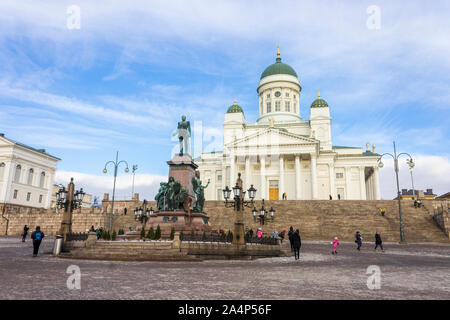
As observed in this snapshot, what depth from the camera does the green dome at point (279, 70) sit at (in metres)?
74.1

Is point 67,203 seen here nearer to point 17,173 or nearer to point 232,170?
point 232,170

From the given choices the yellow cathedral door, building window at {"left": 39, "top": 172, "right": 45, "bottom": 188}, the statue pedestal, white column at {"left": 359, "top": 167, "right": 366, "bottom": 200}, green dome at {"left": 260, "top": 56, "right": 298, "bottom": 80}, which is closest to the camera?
the statue pedestal

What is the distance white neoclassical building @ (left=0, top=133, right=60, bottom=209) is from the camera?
2437 inches

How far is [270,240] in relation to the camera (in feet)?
59.9

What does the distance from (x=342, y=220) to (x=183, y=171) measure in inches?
880

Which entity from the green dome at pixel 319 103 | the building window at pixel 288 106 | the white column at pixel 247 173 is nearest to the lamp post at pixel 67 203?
the white column at pixel 247 173

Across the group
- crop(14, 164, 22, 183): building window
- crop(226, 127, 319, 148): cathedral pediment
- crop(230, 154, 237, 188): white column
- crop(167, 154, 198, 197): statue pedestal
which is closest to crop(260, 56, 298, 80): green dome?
crop(226, 127, 319, 148): cathedral pediment

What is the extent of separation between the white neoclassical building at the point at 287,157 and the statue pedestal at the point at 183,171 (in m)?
38.7

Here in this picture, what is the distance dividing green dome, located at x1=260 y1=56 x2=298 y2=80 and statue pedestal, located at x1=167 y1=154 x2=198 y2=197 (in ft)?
193

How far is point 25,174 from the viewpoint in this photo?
65812mm

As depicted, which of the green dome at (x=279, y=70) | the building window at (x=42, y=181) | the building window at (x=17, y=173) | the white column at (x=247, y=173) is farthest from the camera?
the green dome at (x=279, y=70)

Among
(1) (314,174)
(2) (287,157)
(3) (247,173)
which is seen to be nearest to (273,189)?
(3) (247,173)

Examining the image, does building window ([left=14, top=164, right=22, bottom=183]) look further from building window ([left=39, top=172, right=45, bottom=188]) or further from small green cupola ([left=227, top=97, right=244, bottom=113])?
small green cupola ([left=227, top=97, right=244, bottom=113])

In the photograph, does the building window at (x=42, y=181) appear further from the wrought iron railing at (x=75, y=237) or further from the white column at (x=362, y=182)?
the white column at (x=362, y=182)
